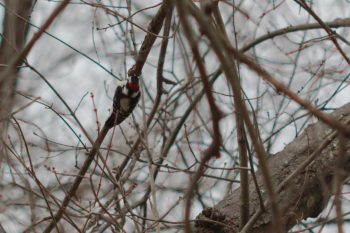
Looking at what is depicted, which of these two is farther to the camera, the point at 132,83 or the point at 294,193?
the point at 132,83

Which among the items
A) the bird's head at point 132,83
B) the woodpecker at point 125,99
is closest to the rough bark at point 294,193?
the bird's head at point 132,83

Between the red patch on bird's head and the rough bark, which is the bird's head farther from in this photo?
the rough bark

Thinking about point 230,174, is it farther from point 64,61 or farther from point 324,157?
point 64,61

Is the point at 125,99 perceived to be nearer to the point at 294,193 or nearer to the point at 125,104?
the point at 125,104

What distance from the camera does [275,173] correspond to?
3496 millimetres

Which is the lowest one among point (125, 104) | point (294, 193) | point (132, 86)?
point (294, 193)

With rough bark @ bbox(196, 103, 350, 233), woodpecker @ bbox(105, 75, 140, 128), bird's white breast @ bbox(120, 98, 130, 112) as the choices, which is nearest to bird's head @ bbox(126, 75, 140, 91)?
woodpecker @ bbox(105, 75, 140, 128)

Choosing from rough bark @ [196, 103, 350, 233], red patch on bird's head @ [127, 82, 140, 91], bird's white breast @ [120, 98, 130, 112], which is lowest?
rough bark @ [196, 103, 350, 233]

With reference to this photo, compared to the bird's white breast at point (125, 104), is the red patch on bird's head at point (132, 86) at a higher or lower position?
higher

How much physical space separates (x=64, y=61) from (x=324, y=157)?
6.04 meters

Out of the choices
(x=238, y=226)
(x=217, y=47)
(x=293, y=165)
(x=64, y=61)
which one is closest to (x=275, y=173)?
(x=293, y=165)

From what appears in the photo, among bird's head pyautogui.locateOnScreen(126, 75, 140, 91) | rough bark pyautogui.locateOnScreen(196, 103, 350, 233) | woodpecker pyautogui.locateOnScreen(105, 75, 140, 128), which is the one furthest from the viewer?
woodpecker pyautogui.locateOnScreen(105, 75, 140, 128)

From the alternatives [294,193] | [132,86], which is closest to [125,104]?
[132,86]

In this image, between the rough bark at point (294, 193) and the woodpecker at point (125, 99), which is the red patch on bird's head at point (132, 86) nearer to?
the woodpecker at point (125, 99)
